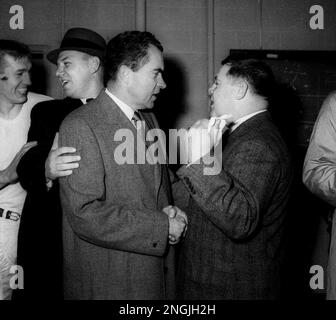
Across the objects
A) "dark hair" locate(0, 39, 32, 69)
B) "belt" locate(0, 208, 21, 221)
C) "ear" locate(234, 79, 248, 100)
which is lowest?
"belt" locate(0, 208, 21, 221)

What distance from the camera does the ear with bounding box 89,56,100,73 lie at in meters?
2.23

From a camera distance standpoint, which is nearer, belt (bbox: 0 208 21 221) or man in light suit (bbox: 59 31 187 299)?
man in light suit (bbox: 59 31 187 299)

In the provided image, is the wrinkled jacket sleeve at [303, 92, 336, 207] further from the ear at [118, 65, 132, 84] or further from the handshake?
the ear at [118, 65, 132, 84]

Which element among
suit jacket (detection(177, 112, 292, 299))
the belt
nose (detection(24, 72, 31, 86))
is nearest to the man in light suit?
suit jacket (detection(177, 112, 292, 299))

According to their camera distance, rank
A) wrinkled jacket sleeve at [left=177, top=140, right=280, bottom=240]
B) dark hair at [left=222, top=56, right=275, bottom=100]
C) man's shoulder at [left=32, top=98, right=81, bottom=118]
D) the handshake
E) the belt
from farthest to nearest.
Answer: the belt
man's shoulder at [left=32, top=98, right=81, bottom=118]
dark hair at [left=222, top=56, right=275, bottom=100]
the handshake
wrinkled jacket sleeve at [left=177, top=140, right=280, bottom=240]

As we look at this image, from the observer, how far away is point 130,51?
69.1 inches

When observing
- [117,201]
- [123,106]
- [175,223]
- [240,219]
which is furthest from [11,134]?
[240,219]

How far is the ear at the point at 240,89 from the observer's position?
1.73m

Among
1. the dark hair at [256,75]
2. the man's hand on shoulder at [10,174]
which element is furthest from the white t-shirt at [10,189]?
the dark hair at [256,75]

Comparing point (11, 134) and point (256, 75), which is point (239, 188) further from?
point (11, 134)

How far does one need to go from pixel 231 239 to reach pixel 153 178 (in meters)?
0.44

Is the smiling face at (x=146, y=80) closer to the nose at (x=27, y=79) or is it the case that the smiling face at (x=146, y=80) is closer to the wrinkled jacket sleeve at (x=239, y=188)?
the wrinkled jacket sleeve at (x=239, y=188)

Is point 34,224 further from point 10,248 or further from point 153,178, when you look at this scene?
point 153,178

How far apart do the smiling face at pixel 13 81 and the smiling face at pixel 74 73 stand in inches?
12.7
